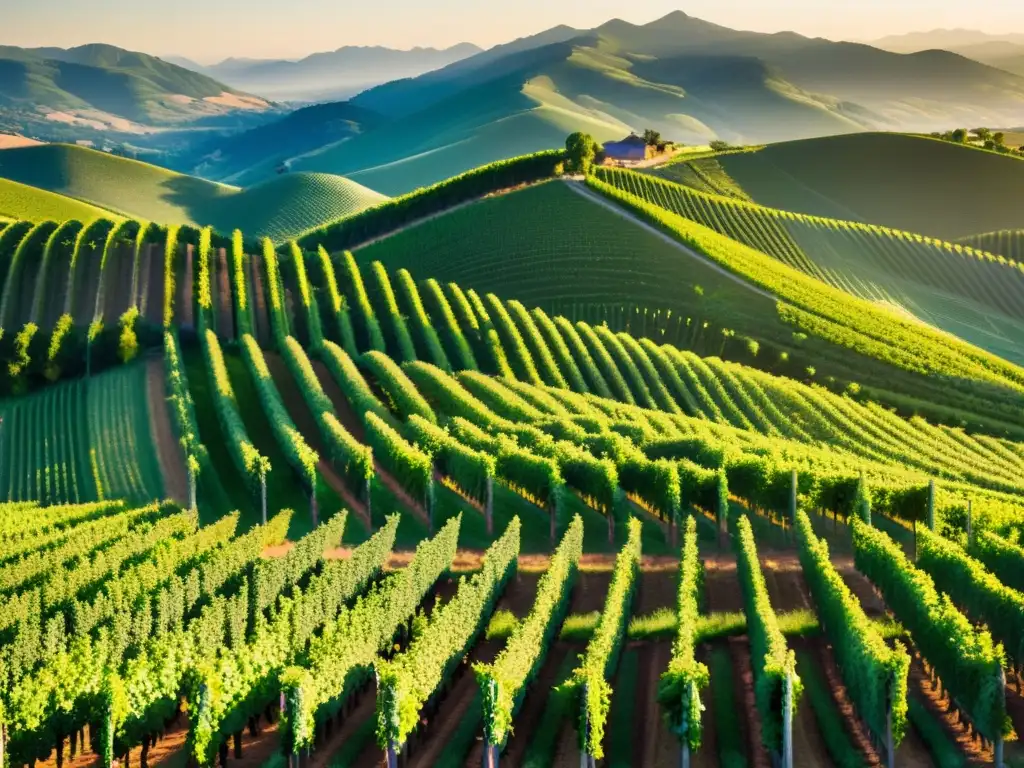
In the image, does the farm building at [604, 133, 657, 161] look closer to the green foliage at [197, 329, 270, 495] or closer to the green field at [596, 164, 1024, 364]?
the green field at [596, 164, 1024, 364]

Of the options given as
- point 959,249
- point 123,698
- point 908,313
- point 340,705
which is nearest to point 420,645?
point 340,705

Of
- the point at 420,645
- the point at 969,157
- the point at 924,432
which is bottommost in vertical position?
the point at 924,432

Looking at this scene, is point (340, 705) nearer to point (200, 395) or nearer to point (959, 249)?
point (200, 395)

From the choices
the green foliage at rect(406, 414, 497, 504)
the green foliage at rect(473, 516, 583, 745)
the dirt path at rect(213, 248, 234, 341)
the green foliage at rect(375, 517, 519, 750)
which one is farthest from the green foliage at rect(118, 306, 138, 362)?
the green foliage at rect(473, 516, 583, 745)

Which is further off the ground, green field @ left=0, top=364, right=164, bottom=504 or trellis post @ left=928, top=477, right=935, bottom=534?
trellis post @ left=928, top=477, right=935, bottom=534

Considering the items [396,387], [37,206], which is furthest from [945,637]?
[37,206]

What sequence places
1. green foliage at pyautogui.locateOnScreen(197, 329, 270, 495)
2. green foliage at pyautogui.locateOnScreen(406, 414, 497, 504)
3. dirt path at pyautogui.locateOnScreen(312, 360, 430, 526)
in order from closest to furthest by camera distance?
green foliage at pyautogui.locateOnScreen(406, 414, 497, 504) → green foliage at pyautogui.locateOnScreen(197, 329, 270, 495) → dirt path at pyautogui.locateOnScreen(312, 360, 430, 526)

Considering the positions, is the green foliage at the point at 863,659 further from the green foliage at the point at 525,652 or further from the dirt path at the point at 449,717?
the dirt path at the point at 449,717
